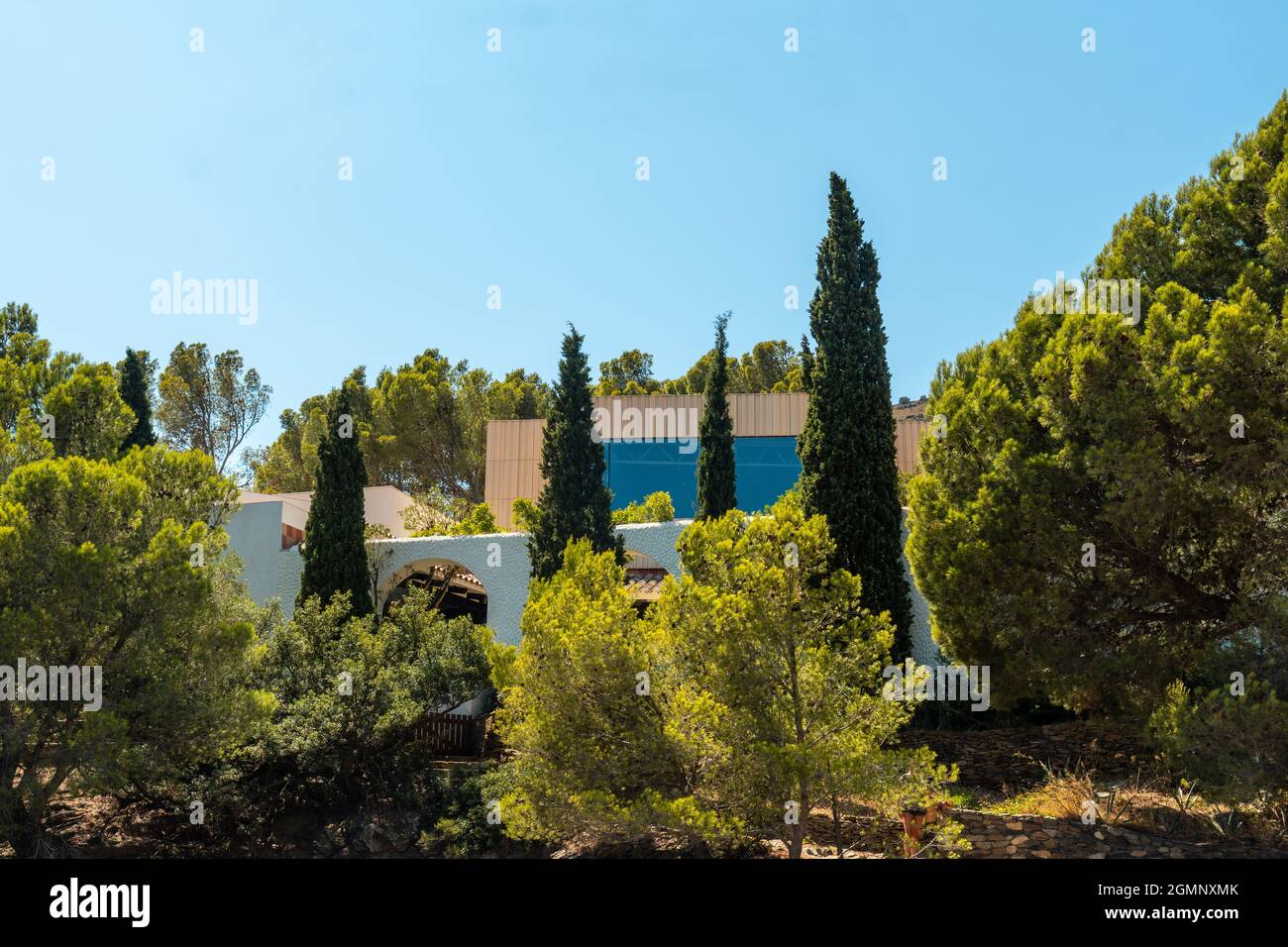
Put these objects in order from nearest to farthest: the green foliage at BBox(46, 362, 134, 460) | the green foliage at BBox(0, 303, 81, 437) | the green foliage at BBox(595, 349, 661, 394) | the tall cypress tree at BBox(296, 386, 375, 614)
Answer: the green foliage at BBox(46, 362, 134, 460)
the green foliage at BBox(0, 303, 81, 437)
the tall cypress tree at BBox(296, 386, 375, 614)
the green foliage at BBox(595, 349, 661, 394)

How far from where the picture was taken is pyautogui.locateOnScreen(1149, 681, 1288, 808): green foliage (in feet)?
29.9

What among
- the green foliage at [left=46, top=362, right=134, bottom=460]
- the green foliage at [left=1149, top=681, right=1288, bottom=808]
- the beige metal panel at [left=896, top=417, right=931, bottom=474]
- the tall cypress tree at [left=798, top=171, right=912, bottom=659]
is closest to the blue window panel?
the beige metal panel at [left=896, top=417, right=931, bottom=474]

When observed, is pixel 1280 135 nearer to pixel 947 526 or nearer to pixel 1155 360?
pixel 1155 360

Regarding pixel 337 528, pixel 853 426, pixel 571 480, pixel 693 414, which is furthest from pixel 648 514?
pixel 693 414

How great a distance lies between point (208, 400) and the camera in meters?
37.8

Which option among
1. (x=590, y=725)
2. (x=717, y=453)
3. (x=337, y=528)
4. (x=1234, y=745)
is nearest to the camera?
(x=1234, y=745)

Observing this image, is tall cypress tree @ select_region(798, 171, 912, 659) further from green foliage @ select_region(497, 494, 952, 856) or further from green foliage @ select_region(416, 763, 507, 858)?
green foliage @ select_region(416, 763, 507, 858)

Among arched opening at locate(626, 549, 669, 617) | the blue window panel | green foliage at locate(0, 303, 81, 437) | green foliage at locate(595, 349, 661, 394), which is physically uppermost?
green foliage at locate(595, 349, 661, 394)

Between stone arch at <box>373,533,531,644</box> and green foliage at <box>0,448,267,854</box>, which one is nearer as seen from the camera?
green foliage at <box>0,448,267,854</box>

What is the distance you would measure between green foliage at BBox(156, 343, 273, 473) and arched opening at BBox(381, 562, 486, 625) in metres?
16.9

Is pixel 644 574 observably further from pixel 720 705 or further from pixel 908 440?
pixel 908 440

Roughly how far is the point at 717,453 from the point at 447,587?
19.8ft

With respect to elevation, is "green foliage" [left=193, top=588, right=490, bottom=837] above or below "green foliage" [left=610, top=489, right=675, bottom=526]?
below

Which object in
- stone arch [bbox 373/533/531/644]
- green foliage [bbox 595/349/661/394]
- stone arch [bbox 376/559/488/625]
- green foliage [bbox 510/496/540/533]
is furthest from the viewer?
green foliage [bbox 595/349/661/394]
